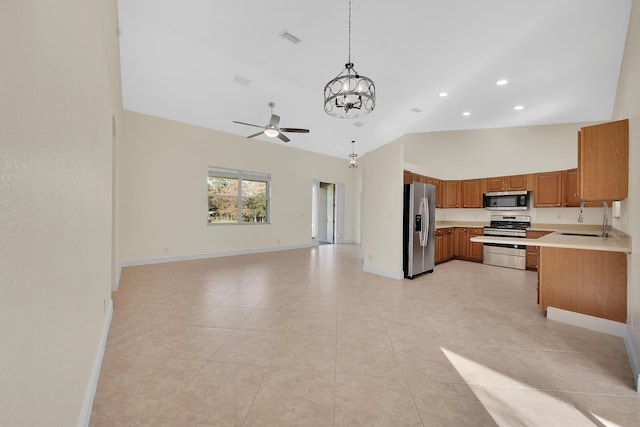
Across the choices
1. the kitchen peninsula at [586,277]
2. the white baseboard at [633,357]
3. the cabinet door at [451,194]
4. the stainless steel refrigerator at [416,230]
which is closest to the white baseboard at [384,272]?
the stainless steel refrigerator at [416,230]

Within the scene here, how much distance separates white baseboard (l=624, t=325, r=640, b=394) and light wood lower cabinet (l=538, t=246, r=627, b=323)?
12.0 inches

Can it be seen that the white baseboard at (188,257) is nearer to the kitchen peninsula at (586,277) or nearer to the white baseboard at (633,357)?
the white baseboard at (633,357)

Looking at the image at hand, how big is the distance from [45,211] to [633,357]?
3916 millimetres

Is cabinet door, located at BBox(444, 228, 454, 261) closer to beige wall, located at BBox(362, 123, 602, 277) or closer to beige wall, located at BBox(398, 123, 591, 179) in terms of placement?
beige wall, located at BBox(362, 123, 602, 277)

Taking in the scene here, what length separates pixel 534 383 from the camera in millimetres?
1892

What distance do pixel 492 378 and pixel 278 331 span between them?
6.14ft

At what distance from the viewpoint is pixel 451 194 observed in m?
6.99

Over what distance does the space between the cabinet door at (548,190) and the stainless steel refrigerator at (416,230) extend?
275cm

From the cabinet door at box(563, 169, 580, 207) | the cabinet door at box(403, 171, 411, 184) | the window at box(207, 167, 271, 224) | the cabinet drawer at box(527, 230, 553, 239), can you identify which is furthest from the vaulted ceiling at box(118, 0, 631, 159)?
the cabinet drawer at box(527, 230, 553, 239)

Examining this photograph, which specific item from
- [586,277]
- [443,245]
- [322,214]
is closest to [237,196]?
[322,214]

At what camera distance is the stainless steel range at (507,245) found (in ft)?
18.7

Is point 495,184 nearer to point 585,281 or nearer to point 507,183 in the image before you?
point 507,183

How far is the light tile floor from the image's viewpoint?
1.60 metres

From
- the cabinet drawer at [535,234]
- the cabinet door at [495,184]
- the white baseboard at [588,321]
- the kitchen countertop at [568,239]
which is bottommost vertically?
the white baseboard at [588,321]
